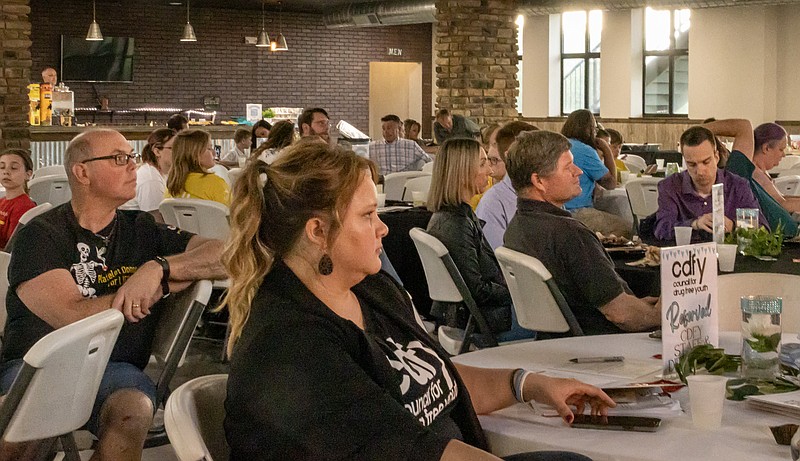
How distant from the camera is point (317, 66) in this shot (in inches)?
821

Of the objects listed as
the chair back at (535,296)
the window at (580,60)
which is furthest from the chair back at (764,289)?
the window at (580,60)

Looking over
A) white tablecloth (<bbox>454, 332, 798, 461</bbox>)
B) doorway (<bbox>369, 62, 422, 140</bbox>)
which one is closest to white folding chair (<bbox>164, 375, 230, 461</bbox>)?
white tablecloth (<bbox>454, 332, 798, 461</bbox>)

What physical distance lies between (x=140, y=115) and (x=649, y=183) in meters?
12.6

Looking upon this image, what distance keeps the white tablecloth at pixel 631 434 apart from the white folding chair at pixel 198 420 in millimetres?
497

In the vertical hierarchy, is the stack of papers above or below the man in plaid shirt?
below

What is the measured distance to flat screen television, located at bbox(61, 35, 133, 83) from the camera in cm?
1783

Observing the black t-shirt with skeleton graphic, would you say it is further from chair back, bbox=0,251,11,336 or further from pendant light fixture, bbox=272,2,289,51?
pendant light fixture, bbox=272,2,289,51

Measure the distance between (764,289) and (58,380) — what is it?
2.08m

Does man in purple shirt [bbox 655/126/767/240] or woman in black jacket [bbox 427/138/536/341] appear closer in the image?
woman in black jacket [bbox 427/138/536/341]

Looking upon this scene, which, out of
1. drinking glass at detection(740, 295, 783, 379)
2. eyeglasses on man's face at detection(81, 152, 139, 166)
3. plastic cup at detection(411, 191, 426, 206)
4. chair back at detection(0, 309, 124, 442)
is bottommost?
chair back at detection(0, 309, 124, 442)

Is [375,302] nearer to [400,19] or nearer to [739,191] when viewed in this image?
[739,191]

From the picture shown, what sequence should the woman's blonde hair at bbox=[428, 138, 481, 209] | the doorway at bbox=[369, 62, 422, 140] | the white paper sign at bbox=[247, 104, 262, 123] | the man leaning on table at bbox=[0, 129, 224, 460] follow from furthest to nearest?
the doorway at bbox=[369, 62, 422, 140] < the white paper sign at bbox=[247, 104, 262, 123] < the woman's blonde hair at bbox=[428, 138, 481, 209] < the man leaning on table at bbox=[0, 129, 224, 460]

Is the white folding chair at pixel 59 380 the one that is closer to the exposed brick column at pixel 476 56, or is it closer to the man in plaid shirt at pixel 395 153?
the man in plaid shirt at pixel 395 153

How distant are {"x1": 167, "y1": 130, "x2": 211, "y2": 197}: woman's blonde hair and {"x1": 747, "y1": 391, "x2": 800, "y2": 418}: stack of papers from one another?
454 centimetres
